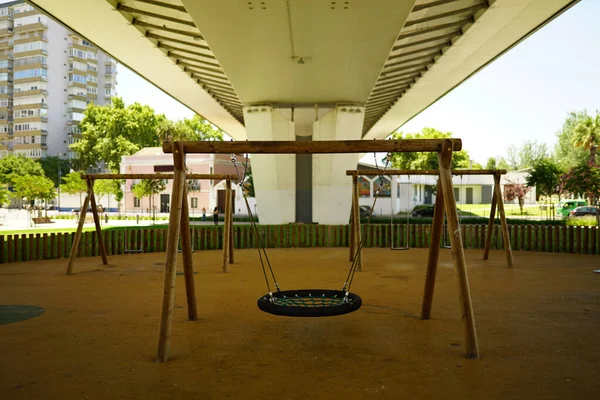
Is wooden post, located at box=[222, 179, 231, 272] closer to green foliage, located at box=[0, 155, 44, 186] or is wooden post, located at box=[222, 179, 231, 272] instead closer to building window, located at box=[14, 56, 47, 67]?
green foliage, located at box=[0, 155, 44, 186]

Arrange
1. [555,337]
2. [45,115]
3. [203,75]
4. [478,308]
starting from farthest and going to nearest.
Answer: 1. [45,115]
2. [203,75]
3. [478,308]
4. [555,337]

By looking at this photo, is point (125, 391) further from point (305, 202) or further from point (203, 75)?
point (305, 202)

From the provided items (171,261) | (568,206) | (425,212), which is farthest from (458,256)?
(568,206)

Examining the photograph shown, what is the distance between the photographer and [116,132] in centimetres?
7375

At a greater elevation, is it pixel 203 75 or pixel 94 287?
pixel 203 75

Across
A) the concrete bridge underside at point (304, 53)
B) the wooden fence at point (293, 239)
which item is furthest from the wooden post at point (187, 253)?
the wooden fence at point (293, 239)

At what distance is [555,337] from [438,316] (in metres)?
1.72

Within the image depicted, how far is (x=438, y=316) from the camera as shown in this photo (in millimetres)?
7582

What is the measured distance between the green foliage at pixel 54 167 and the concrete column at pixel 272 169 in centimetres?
6792

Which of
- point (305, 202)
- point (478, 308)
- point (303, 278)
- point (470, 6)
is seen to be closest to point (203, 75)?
point (305, 202)

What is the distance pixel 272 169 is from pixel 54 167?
72.1 m

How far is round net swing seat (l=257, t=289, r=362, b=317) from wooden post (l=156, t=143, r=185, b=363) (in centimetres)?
118

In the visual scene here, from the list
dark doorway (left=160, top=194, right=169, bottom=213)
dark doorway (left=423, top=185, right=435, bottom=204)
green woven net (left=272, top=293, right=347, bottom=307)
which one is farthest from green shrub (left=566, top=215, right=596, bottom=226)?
dark doorway (left=160, top=194, right=169, bottom=213)

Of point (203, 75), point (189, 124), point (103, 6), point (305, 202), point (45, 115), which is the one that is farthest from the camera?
point (45, 115)
